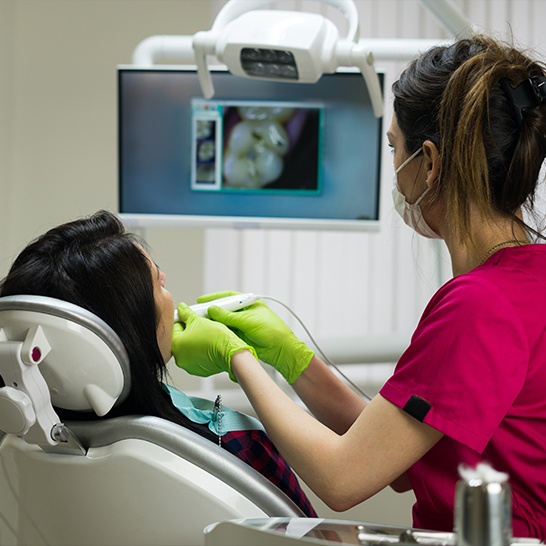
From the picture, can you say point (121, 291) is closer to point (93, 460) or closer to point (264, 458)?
point (93, 460)

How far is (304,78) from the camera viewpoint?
2092mm

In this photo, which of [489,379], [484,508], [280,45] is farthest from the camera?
[280,45]

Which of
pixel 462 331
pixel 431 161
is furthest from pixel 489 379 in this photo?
pixel 431 161

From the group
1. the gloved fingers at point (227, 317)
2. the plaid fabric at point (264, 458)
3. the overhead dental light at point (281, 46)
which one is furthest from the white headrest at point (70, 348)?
the overhead dental light at point (281, 46)

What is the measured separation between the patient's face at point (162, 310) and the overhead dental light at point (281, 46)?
85cm

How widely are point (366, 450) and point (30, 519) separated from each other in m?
0.49

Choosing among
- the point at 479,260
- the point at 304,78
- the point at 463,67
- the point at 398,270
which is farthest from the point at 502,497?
the point at 398,270

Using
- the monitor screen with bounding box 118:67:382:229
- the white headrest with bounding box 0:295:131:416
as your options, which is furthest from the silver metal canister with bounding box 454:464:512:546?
the monitor screen with bounding box 118:67:382:229

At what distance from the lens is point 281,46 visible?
199 centimetres

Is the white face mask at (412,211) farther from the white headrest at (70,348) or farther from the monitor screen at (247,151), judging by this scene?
the monitor screen at (247,151)

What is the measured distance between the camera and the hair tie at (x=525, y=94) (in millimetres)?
1195

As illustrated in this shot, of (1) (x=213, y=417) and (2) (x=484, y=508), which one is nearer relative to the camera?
(2) (x=484, y=508)

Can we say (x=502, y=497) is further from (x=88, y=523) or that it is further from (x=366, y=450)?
(x=88, y=523)

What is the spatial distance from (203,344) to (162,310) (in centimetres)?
12
